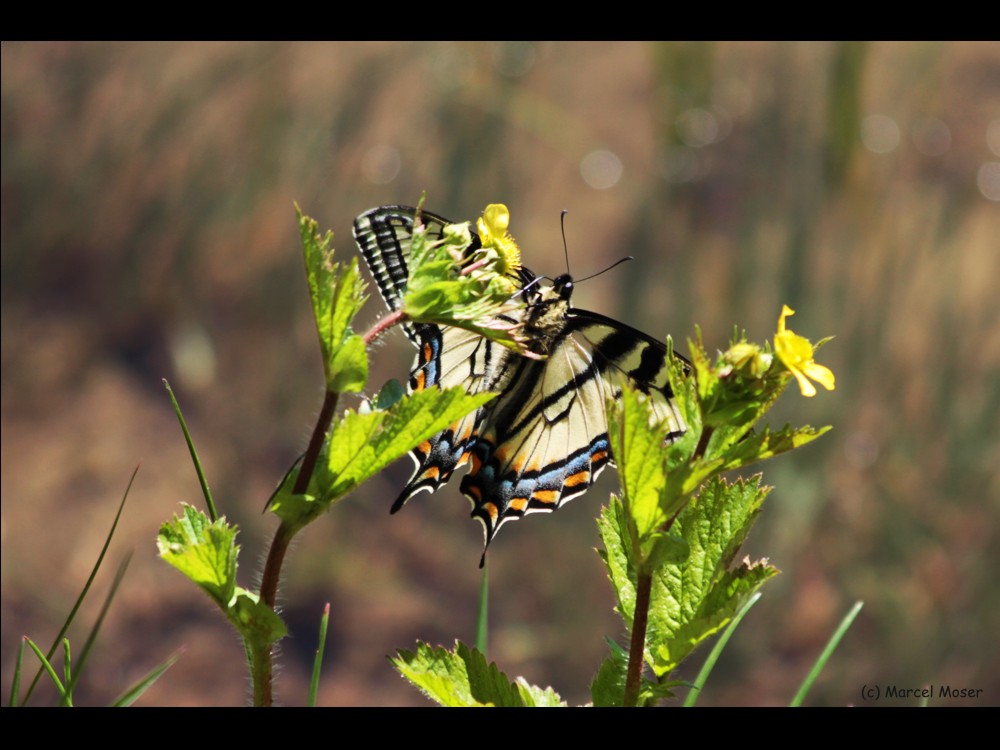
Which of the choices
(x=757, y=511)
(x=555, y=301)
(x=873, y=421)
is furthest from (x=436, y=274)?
(x=873, y=421)

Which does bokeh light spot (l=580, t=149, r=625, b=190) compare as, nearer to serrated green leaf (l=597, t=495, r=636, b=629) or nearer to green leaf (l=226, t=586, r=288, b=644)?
serrated green leaf (l=597, t=495, r=636, b=629)

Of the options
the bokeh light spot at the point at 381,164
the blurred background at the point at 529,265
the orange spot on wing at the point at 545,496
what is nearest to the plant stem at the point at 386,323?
the orange spot on wing at the point at 545,496

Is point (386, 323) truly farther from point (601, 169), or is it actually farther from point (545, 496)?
point (601, 169)

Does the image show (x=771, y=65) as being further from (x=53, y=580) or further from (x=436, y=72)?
(x=53, y=580)

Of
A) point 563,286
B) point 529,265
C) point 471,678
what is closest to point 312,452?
point 471,678

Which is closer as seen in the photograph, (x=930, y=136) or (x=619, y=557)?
(x=619, y=557)

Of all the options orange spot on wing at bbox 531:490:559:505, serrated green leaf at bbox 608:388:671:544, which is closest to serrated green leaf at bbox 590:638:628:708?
serrated green leaf at bbox 608:388:671:544

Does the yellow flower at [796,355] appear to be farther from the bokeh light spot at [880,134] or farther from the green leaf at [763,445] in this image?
the bokeh light spot at [880,134]
